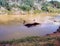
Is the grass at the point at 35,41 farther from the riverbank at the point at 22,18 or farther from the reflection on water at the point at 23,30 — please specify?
the riverbank at the point at 22,18

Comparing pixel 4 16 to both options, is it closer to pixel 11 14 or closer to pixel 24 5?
pixel 11 14

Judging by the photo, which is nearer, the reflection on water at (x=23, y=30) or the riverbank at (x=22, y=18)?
the reflection on water at (x=23, y=30)

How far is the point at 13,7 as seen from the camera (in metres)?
3.83

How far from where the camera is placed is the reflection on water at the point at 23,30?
139 inches

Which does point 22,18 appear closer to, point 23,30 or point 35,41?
point 23,30

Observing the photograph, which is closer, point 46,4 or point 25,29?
point 25,29

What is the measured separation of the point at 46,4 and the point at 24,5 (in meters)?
0.44

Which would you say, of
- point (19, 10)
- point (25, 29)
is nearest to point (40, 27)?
point (25, 29)

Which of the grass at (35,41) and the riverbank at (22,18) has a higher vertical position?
the riverbank at (22,18)

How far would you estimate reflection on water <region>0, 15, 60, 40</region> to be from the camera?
3531 millimetres

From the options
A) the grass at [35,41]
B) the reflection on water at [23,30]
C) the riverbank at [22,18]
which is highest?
the riverbank at [22,18]

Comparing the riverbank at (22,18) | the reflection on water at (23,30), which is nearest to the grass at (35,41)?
the reflection on water at (23,30)

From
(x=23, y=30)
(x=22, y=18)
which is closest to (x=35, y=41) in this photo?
(x=23, y=30)

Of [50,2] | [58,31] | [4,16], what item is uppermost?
[50,2]
